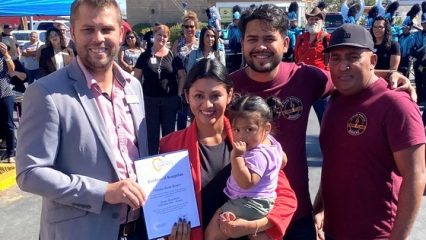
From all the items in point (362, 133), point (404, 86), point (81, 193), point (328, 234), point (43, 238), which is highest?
point (404, 86)

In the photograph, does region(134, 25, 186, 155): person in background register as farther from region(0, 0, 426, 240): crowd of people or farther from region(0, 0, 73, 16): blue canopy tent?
region(0, 0, 426, 240): crowd of people

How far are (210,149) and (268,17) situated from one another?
0.83 meters

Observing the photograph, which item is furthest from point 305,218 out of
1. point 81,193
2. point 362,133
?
point 81,193

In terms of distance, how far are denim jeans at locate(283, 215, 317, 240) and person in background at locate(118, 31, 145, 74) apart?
255 inches

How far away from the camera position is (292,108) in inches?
112

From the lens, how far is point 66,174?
216cm

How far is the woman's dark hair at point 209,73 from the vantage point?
2.47 m

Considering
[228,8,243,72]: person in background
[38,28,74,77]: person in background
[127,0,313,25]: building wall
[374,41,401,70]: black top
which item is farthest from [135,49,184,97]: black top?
[127,0,313,25]: building wall

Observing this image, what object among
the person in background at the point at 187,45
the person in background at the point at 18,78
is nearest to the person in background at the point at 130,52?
the person in background at the point at 187,45

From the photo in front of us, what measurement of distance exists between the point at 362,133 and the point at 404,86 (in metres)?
0.39

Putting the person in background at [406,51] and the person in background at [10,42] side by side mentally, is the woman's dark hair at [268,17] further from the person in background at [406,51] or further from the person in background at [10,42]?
the person in background at [406,51]

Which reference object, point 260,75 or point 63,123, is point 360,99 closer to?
point 260,75

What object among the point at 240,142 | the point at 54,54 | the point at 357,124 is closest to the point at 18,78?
the point at 54,54

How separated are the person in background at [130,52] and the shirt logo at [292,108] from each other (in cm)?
639
